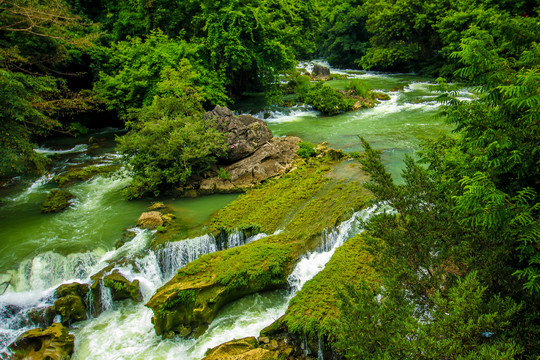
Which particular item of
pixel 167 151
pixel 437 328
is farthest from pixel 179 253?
pixel 437 328

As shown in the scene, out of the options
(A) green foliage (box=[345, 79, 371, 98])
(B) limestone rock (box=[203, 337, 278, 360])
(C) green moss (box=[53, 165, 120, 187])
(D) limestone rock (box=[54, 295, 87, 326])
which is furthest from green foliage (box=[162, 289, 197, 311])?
(A) green foliage (box=[345, 79, 371, 98])

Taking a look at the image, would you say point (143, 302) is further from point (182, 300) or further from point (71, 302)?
point (182, 300)

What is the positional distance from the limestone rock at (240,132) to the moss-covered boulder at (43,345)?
8.69m

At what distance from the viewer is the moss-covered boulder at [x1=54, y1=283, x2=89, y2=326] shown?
8.12 metres

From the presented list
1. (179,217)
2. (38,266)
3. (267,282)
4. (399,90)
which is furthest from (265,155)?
(399,90)

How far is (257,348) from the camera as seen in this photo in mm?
6309

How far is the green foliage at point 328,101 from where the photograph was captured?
2230 centimetres

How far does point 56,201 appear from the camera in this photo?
1224 centimetres

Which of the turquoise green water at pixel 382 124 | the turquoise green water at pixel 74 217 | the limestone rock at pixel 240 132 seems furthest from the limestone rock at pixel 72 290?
the turquoise green water at pixel 382 124

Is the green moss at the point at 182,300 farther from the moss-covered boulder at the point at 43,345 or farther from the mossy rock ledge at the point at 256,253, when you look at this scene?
the moss-covered boulder at the point at 43,345

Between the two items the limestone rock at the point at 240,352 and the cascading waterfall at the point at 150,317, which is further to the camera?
the cascading waterfall at the point at 150,317

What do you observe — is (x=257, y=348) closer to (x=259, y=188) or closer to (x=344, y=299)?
(x=344, y=299)

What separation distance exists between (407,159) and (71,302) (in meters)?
8.68

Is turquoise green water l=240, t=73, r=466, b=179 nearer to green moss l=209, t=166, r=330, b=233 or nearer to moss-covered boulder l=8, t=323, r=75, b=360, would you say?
green moss l=209, t=166, r=330, b=233
